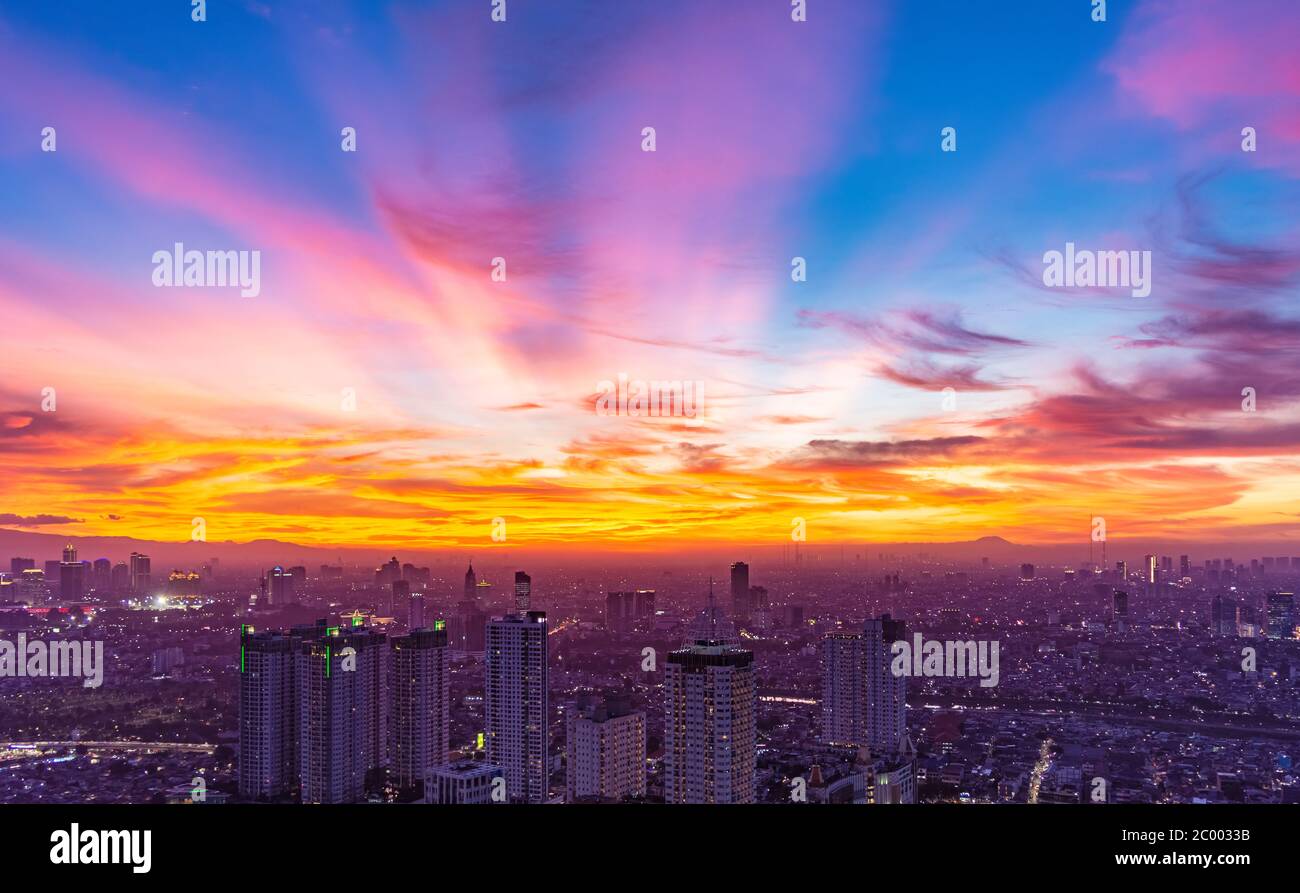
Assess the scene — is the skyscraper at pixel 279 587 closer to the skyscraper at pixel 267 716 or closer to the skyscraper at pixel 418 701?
the skyscraper at pixel 267 716

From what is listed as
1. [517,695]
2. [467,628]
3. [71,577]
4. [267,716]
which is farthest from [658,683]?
[71,577]

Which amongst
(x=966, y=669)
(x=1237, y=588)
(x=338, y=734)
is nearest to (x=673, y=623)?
(x=338, y=734)

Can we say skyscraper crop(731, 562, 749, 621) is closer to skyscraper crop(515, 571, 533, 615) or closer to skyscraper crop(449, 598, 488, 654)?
skyscraper crop(515, 571, 533, 615)

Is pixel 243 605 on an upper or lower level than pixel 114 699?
upper

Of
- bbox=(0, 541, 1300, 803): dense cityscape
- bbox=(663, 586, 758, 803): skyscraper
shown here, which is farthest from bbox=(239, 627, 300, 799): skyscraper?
bbox=(663, 586, 758, 803): skyscraper

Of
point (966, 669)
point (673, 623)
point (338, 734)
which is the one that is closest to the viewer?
point (338, 734)
